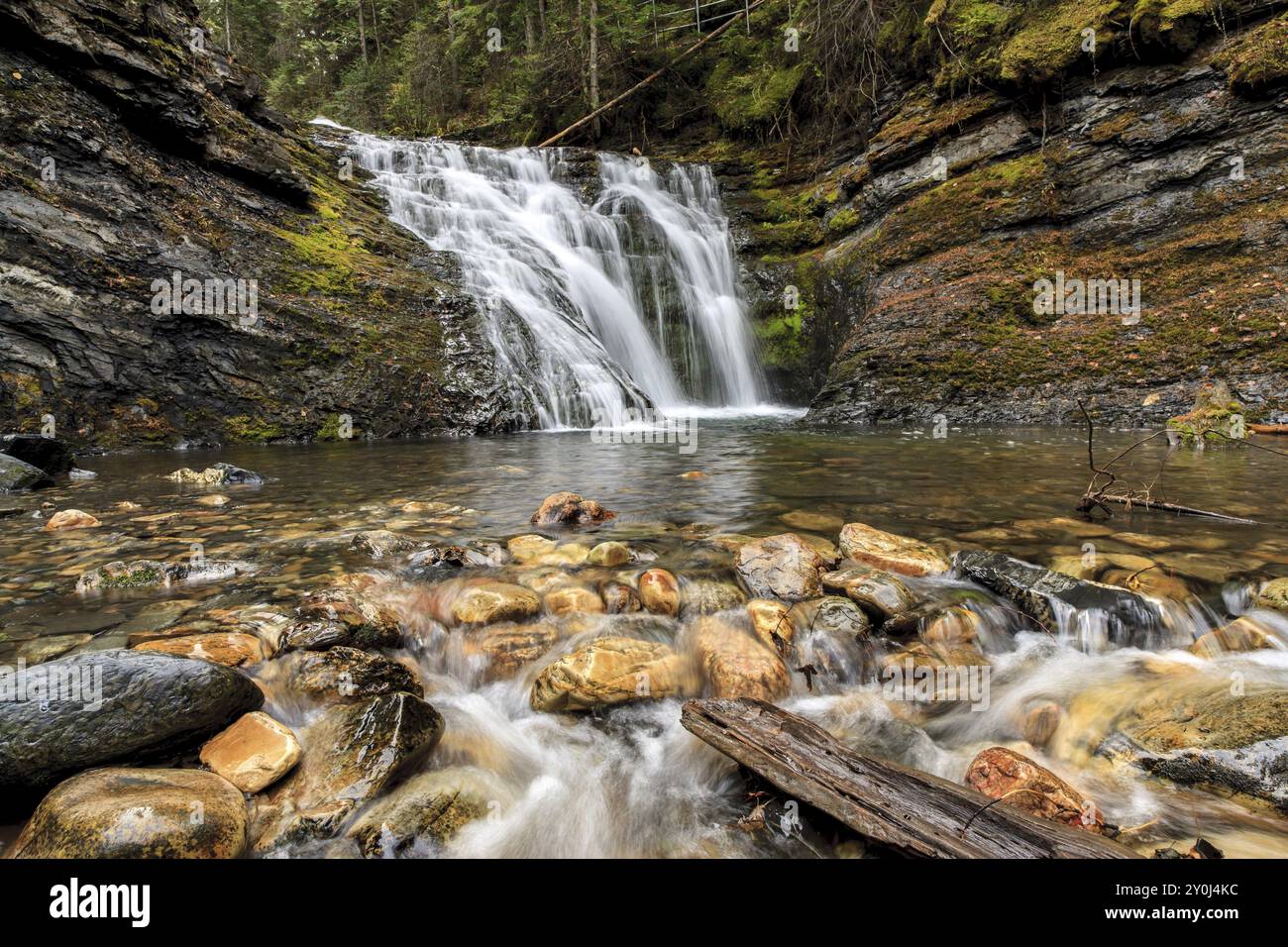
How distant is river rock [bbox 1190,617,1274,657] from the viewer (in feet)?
7.64

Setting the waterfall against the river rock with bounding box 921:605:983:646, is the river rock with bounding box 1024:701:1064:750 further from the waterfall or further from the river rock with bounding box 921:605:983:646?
the waterfall

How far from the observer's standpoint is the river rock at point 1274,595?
2469mm

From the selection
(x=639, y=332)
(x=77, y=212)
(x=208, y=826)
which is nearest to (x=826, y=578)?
(x=208, y=826)

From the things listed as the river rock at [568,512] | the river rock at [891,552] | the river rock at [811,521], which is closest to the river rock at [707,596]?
the river rock at [891,552]

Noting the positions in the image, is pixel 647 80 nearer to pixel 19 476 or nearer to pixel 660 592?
pixel 19 476

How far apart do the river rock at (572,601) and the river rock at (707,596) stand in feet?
1.39

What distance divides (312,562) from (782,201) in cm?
1458

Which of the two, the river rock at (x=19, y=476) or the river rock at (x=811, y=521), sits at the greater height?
the river rock at (x=19, y=476)

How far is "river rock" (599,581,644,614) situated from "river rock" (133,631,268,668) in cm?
145

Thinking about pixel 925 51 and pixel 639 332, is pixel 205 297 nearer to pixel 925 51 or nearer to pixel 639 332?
pixel 639 332

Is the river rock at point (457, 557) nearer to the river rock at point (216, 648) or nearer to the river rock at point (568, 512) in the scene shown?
the river rock at point (568, 512)

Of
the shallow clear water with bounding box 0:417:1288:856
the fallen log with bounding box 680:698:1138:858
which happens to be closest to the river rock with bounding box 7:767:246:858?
the shallow clear water with bounding box 0:417:1288:856

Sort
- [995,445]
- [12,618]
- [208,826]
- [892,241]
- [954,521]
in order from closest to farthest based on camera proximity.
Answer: [208,826] → [12,618] → [954,521] → [995,445] → [892,241]

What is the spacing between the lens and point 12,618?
2.49 metres
